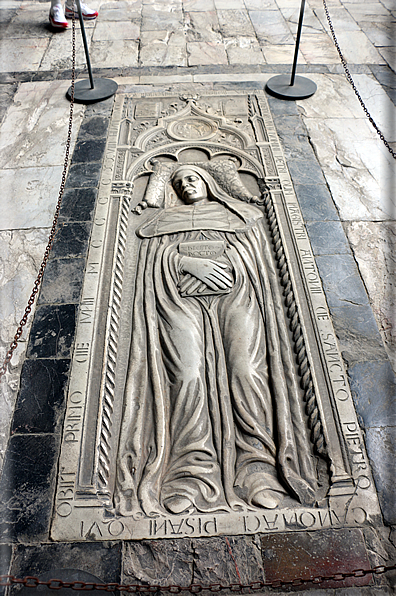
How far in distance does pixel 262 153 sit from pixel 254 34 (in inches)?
136

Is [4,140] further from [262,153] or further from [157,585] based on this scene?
[157,585]

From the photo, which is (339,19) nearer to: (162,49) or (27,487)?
(162,49)

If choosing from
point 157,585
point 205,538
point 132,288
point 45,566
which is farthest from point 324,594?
point 132,288

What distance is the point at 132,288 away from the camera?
146 inches

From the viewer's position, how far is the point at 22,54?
6773mm

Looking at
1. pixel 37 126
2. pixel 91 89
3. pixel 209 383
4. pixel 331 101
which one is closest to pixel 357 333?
pixel 209 383

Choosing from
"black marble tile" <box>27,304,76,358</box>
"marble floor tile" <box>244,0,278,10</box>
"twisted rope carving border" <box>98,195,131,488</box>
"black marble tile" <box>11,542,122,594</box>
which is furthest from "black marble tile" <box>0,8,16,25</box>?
"black marble tile" <box>11,542,122,594</box>

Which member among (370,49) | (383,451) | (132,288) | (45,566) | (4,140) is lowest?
(45,566)

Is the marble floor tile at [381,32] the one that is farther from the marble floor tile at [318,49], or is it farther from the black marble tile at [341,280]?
the black marble tile at [341,280]

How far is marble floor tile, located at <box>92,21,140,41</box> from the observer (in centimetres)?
707

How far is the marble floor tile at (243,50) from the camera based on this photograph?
6488 mm

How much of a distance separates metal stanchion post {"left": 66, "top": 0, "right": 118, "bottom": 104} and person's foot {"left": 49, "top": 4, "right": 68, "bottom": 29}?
1738 mm

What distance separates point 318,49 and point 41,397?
21.6 ft

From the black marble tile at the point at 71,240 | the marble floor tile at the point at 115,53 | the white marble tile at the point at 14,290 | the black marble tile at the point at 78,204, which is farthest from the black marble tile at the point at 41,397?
the marble floor tile at the point at 115,53
